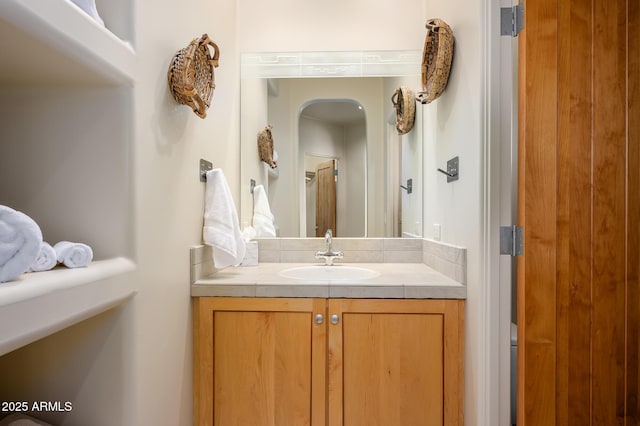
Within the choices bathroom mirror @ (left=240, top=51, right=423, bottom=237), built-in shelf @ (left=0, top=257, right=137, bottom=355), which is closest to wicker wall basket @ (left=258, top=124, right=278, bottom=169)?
bathroom mirror @ (left=240, top=51, right=423, bottom=237)

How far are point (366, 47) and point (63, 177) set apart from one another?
1.80 m

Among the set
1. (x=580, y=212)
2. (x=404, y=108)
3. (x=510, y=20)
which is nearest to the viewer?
(x=580, y=212)

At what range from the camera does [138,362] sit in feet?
3.24

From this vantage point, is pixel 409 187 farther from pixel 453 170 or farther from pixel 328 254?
pixel 328 254

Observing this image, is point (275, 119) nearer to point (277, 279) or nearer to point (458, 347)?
point (277, 279)

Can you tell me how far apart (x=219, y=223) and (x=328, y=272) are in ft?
2.19

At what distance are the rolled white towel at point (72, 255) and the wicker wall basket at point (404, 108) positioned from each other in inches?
68.1

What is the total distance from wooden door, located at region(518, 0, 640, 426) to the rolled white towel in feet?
4.26

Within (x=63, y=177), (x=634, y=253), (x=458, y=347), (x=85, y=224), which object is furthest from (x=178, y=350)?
(x=634, y=253)

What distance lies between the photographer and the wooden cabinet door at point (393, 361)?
1.34 meters

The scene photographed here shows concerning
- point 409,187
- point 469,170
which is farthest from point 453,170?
point 409,187

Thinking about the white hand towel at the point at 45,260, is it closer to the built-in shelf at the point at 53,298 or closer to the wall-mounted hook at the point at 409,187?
the built-in shelf at the point at 53,298

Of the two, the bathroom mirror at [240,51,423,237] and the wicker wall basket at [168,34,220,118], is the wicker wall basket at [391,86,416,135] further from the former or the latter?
the wicker wall basket at [168,34,220,118]

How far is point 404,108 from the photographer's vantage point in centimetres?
193
